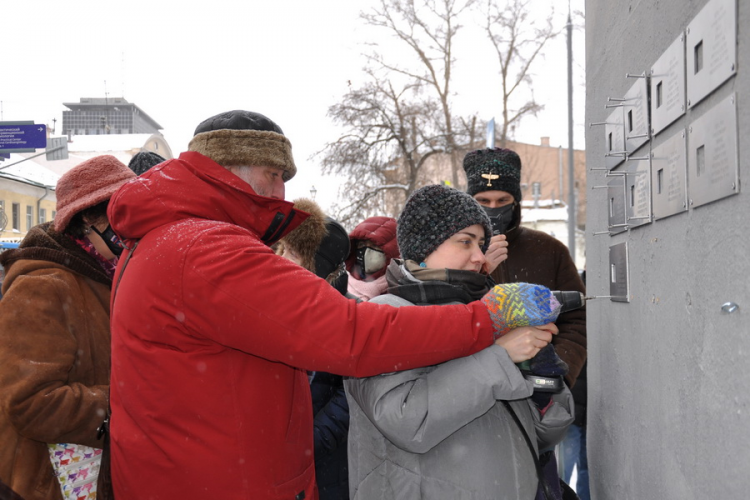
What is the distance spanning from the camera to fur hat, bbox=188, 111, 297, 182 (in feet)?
6.68

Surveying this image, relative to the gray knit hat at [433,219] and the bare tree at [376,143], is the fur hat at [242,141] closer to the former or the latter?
the gray knit hat at [433,219]

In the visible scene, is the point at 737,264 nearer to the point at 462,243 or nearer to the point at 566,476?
the point at 462,243

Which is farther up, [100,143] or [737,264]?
[100,143]

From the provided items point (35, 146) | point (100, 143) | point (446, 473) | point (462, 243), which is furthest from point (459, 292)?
point (100, 143)

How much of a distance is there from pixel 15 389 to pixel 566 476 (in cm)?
353

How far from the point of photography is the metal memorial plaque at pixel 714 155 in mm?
1420

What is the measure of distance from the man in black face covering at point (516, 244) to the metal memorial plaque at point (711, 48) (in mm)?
1680

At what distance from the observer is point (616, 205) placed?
8.33 feet

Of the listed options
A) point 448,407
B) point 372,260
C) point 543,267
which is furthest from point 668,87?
point 372,260

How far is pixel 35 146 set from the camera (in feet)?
51.5

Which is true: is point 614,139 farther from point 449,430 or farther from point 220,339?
point 220,339

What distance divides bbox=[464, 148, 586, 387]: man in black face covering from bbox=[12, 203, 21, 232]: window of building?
3346 cm

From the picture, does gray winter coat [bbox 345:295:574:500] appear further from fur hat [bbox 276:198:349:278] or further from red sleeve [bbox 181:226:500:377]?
fur hat [bbox 276:198:349:278]

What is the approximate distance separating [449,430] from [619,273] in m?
1.06
